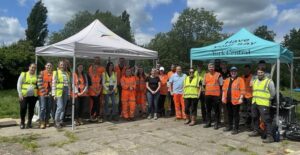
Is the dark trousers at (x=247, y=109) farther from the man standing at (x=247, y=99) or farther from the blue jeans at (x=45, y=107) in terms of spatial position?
the blue jeans at (x=45, y=107)

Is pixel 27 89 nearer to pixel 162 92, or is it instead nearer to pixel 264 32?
pixel 162 92

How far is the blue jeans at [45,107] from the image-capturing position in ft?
28.1

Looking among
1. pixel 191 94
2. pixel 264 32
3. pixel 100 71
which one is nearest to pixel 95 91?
pixel 100 71

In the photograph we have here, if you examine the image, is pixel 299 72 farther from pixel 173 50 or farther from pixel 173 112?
pixel 173 112

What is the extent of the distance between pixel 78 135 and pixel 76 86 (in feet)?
5.25

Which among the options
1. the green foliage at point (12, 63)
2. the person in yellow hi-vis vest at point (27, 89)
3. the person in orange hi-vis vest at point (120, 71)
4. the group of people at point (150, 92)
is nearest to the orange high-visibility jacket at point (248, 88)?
the group of people at point (150, 92)

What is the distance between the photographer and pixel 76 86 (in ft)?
28.9

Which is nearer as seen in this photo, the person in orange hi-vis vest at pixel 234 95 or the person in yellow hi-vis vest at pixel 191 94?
the person in orange hi-vis vest at pixel 234 95

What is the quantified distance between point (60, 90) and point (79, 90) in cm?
61

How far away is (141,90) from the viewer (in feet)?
35.6

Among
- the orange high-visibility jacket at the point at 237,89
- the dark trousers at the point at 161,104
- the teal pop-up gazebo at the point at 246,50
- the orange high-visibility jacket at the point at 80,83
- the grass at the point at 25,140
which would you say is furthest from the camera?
the dark trousers at the point at 161,104

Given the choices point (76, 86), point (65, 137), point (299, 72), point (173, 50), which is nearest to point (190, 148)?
point (65, 137)

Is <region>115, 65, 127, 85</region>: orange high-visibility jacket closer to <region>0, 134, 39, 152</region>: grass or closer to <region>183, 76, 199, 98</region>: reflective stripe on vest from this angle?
<region>183, 76, 199, 98</region>: reflective stripe on vest

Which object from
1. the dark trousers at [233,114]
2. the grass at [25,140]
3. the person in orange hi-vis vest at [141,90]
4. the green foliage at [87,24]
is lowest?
the grass at [25,140]
